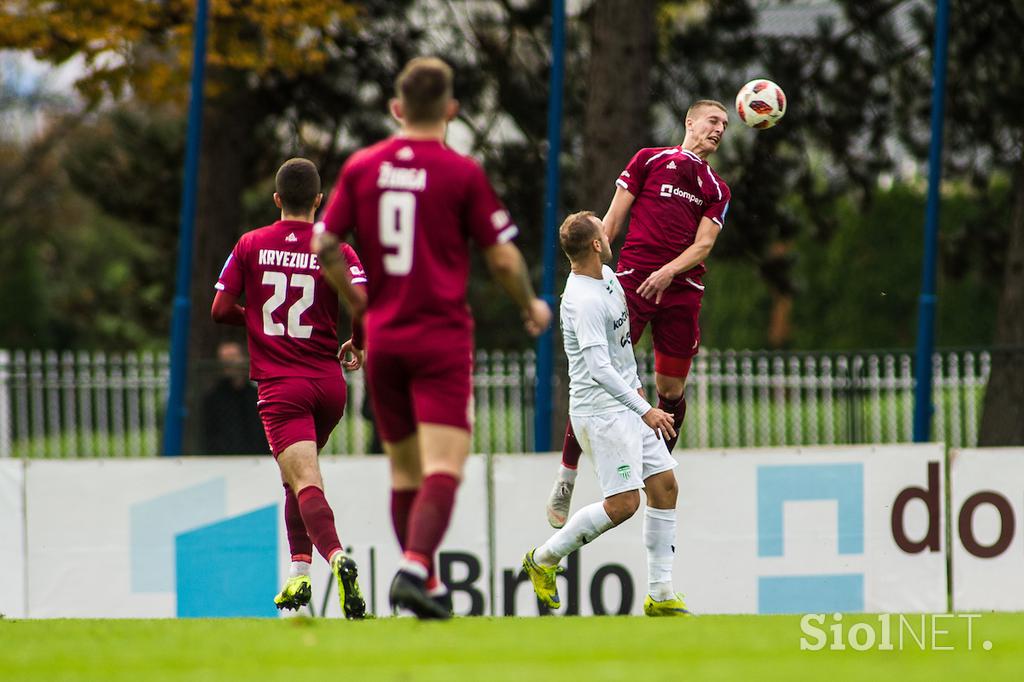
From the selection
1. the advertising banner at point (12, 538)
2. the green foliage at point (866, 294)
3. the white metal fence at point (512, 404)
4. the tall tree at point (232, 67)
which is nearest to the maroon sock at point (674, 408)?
the advertising banner at point (12, 538)

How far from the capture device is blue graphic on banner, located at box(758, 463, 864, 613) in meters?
10.7

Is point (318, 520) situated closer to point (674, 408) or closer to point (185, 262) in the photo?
point (674, 408)

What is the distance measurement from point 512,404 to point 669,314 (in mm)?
12172

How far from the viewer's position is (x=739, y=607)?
10.7 metres

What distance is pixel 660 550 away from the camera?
7.99 metres

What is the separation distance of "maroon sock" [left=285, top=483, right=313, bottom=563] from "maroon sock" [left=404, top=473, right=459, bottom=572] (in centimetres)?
224

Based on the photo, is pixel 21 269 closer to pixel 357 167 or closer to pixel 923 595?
pixel 923 595

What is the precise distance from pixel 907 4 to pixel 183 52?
886 centimetres

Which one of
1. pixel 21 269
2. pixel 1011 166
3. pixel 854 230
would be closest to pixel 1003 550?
pixel 1011 166

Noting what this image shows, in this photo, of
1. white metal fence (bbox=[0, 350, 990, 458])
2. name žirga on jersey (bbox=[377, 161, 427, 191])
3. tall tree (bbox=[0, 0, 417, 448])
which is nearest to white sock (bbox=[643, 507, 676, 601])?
name žirga on jersey (bbox=[377, 161, 427, 191])

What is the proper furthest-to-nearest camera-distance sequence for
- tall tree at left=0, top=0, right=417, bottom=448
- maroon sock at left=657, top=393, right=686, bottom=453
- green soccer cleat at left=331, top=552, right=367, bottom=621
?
tall tree at left=0, top=0, right=417, bottom=448 → maroon sock at left=657, top=393, right=686, bottom=453 → green soccer cleat at left=331, top=552, right=367, bottom=621

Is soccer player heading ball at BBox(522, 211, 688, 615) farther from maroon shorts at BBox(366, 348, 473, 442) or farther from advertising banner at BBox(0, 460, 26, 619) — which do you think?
advertising banner at BBox(0, 460, 26, 619)

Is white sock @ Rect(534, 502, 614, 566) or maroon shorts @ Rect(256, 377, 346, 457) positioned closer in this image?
maroon shorts @ Rect(256, 377, 346, 457)

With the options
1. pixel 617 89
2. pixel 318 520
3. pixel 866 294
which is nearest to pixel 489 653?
pixel 318 520
